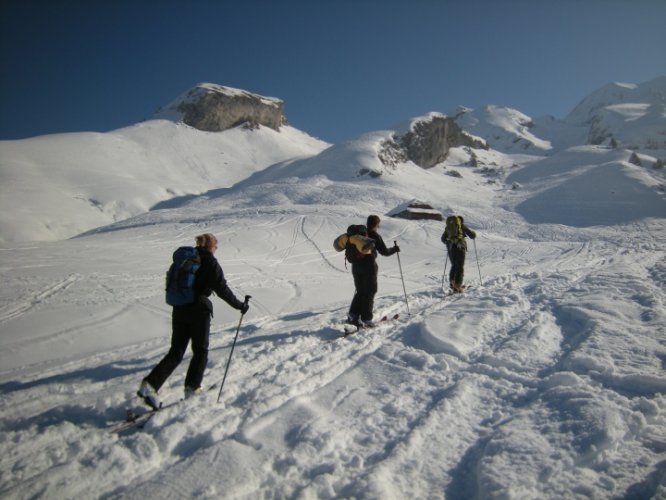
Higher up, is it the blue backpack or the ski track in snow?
the blue backpack

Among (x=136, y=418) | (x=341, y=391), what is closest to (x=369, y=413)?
(x=341, y=391)

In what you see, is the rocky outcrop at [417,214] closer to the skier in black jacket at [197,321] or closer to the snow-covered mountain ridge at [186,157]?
the snow-covered mountain ridge at [186,157]

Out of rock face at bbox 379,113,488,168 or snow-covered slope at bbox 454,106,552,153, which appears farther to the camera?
snow-covered slope at bbox 454,106,552,153

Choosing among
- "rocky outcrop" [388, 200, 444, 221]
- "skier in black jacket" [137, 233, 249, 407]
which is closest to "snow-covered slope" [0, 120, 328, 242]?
"rocky outcrop" [388, 200, 444, 221]

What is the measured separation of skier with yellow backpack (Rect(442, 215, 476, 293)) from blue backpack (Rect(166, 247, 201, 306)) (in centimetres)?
687

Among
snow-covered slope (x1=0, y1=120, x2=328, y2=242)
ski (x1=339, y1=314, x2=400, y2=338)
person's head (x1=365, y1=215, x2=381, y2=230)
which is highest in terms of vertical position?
snow-covered slope (x1=0, y1=120, x2=328, y2=242)

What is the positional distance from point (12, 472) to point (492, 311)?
6.30 metres

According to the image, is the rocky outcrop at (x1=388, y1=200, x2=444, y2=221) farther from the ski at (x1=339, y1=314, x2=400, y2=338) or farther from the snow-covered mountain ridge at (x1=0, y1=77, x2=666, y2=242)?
the ski at (x1=339, y1=314, x2=400, y2=338)

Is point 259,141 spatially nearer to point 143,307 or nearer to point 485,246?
point 485,246

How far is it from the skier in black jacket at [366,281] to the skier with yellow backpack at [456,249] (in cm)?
363

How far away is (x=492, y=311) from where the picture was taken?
6.17 meters

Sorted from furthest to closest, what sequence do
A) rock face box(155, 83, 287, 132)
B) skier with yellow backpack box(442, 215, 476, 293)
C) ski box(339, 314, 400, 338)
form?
rock face box(155, 83, 287, 132) → skier with yellow backpack box(442, 215, 476, 293) → ski box(339, 314, 400, 338)

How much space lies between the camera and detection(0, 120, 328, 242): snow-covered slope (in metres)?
35.0

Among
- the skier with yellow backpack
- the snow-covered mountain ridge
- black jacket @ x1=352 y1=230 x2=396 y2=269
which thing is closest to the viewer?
black jacket @ x1=352 y1=230 x2=396 y2=269
